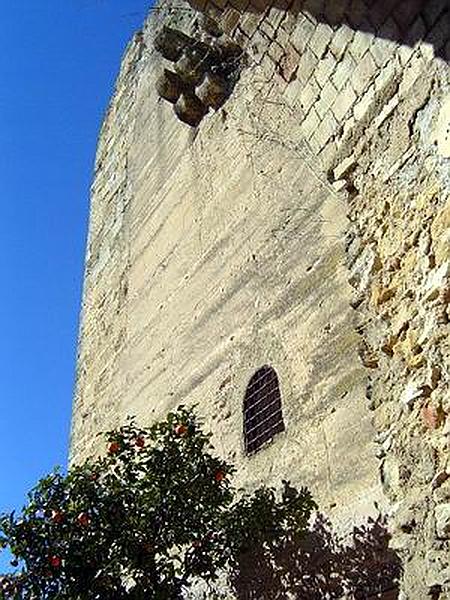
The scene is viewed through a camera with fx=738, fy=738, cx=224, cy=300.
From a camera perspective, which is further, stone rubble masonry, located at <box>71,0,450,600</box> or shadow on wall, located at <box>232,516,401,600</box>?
shadow on wall, located at <box>232,516,401,600</box>

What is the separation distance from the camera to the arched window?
474 cm

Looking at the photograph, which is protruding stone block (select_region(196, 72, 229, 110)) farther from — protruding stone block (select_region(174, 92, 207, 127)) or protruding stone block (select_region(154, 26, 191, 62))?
protruding stone block (select_region(154, 26, 191, 62))

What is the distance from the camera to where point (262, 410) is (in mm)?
4906

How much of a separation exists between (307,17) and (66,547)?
9.88 ft

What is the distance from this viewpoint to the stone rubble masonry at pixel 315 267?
2.68m

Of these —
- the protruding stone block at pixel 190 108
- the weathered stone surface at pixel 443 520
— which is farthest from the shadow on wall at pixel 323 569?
the protruding stone block at pixel 190 108

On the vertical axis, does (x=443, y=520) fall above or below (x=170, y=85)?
below

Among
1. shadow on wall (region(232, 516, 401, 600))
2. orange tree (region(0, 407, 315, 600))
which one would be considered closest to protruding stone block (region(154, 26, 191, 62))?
orange tree (region(0, 407, 315, 600))

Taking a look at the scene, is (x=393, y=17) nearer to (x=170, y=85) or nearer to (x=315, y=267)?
(x=315, y=267)

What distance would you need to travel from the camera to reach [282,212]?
17.7 feet

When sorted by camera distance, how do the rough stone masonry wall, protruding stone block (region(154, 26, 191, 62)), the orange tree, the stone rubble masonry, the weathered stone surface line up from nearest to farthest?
1. the weathered stone surface
2. the rough stone masonry wall
3. the stone rubble masonry
4. the orange tree
5. protruding stone block (region(154, 26, 191, 62))

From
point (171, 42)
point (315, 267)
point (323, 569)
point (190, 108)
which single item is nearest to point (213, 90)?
point (190, 108)

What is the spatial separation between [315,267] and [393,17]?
2.10 metres

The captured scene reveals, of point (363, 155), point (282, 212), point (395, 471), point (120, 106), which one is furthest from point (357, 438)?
point (120, 106)
